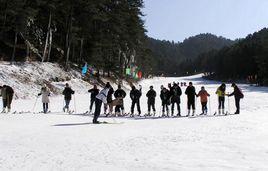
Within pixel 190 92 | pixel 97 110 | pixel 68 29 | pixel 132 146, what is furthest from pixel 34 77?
pixel 132 146

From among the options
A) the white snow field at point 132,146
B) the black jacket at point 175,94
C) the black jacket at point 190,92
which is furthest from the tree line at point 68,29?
the white snow field at point 132,146

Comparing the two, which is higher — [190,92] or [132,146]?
[190,92]

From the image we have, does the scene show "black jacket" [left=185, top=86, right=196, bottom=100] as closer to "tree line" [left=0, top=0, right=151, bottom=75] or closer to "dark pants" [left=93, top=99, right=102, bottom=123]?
"dark pants" [left=93, top=99, right=102, bottom=123]

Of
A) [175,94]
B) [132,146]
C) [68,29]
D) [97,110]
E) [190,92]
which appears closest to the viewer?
[132,146]

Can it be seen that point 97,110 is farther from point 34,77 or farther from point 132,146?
point 34,77

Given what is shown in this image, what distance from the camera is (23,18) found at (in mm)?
39281

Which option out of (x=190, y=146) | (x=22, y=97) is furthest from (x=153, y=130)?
(x=22, y=97)

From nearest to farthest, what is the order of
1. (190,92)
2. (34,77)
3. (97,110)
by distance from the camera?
1. (97,110)
2. (190,92)
3. (34,77)

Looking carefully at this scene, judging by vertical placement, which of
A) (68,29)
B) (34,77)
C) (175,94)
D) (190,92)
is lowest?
(175,94)

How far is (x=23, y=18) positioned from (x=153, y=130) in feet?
91.3

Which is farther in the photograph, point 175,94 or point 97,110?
point 175,94

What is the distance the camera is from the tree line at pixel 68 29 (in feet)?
139

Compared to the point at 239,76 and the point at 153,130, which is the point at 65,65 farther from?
the point at 239,76

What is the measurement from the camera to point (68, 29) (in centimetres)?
4694
